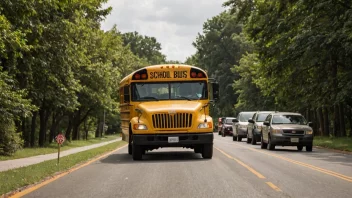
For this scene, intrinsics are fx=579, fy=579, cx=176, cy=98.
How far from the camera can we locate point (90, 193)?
11.0 m

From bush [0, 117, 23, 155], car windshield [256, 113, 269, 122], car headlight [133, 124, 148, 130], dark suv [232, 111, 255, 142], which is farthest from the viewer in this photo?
dark suv [232, 111, 255, 142]

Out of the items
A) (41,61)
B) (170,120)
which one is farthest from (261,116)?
(170,120)

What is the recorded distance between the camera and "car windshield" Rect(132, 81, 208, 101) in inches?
787

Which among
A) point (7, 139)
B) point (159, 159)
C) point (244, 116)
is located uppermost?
point (244, 116)

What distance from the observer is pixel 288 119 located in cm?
2744

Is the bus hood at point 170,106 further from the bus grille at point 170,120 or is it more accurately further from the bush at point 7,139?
A: the bush at point 7,139

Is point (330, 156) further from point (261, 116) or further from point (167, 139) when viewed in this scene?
point (261, 116)

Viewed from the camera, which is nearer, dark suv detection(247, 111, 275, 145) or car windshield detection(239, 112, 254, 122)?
dark suv detection(247, 111, 275, 145)

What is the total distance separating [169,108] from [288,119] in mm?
10365

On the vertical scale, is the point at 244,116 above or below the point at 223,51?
below

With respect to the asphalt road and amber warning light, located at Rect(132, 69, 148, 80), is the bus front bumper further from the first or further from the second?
amber warning light, located at Rect(132, 69, 148, 80)

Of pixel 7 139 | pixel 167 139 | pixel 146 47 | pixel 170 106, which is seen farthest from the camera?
pixel 146 47

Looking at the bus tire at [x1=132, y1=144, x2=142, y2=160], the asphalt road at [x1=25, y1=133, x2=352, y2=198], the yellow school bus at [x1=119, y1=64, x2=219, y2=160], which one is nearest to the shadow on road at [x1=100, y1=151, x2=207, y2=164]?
the bus tire at [x1=132, y1=144, x2=142, y2=160]

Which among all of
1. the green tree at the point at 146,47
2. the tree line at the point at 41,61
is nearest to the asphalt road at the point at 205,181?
the tree line at the point at 41,61
